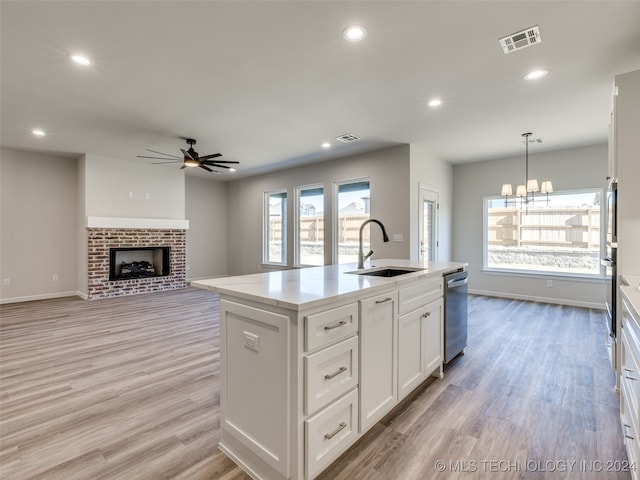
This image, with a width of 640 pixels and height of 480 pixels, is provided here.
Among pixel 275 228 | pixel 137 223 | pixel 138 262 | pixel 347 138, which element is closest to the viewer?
pixel 347 138

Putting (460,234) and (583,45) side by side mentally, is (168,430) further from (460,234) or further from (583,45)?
(460,234)

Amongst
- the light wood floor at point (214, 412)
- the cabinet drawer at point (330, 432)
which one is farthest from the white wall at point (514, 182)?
the cabinet drawer at point (330, 432)

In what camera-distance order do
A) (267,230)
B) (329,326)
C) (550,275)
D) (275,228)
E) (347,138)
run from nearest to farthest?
(329,326)
(347,138)
(550,275)
(275,228)
(267,230)

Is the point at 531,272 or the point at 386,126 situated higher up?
the point at 386,126

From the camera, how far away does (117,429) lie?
2006 millimetres

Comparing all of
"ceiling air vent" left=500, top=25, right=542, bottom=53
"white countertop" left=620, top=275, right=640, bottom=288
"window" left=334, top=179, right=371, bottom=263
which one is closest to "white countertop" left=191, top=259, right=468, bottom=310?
"white countertop" left=620, top=275, right=640, bottom=288

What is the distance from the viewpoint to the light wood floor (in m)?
1.70

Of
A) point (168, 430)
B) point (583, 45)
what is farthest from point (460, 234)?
point (168, 430)

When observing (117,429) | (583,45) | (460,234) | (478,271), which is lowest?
(117,429)

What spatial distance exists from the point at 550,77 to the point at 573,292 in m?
4.07

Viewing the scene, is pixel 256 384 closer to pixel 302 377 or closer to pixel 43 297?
pixel 302 377

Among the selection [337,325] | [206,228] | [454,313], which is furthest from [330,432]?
[206,228]

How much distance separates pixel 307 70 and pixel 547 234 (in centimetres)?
536

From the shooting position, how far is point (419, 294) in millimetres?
2363
